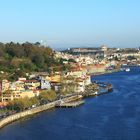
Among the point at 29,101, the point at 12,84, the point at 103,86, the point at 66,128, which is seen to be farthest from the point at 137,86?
the point at 66,128

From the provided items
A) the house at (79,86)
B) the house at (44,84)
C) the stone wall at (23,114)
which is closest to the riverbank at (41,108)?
the stone wall at (23,114)

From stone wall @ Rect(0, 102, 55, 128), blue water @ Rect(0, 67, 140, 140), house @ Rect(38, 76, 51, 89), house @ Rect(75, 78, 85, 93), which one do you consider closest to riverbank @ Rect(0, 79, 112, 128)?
stone wall @ Rect(0, 102, 55, 128)

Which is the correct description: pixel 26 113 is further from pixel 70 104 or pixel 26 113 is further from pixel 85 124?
pixel 70 104

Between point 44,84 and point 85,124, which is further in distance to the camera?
point 44,84

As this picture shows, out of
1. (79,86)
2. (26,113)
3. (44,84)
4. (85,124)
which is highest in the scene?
(44,84)

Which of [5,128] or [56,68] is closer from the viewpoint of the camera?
[5,128]

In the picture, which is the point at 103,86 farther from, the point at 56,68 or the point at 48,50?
the point at 48,50

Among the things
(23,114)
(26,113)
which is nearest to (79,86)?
(26,113)

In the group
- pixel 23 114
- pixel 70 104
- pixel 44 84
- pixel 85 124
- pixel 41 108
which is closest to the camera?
pixel 85 124

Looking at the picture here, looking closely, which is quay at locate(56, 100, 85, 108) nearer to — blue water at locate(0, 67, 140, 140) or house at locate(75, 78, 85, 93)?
blue water at locate(0, 67, 140, 140)
